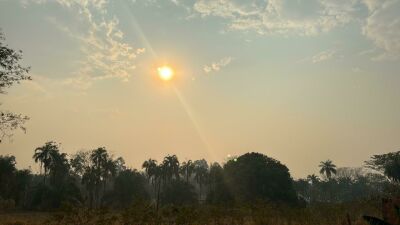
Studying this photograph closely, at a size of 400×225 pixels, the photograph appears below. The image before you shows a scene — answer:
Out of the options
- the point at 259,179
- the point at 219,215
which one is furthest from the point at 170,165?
the point at 219,215

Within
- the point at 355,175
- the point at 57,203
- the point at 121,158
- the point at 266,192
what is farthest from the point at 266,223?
the point at 355,175

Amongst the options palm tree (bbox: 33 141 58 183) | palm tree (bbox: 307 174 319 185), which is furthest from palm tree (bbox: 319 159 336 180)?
palm tree (bbox: 33 141 58 183)

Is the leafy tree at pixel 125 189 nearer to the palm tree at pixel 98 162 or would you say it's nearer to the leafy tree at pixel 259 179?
the palm tree at pixel 98 162

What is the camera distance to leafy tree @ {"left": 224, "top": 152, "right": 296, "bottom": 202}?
64806 millimetres

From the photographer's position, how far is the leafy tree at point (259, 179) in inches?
2551

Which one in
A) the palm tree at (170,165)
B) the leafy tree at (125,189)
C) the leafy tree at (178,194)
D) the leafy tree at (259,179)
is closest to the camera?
the leafy tree at (259,179)

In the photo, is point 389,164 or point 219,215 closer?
point 219,215

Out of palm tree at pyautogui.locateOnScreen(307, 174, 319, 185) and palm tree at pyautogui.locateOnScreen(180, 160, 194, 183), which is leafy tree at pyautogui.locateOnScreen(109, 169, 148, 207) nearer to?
palm tree at pyautogui.locateOnScreen(180, 160, 194, 183)

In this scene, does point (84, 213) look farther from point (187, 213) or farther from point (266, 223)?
A: point (266, 223)

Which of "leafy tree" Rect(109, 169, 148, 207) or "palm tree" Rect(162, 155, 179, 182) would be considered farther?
"palm tree" Rect(162, 155, 179, 182)

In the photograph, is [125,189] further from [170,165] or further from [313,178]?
[313,178]

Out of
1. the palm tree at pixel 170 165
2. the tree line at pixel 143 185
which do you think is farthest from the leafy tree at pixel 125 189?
the palm tree at pixel 170 165

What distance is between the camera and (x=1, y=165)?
6762 centimetres

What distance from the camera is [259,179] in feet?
219
